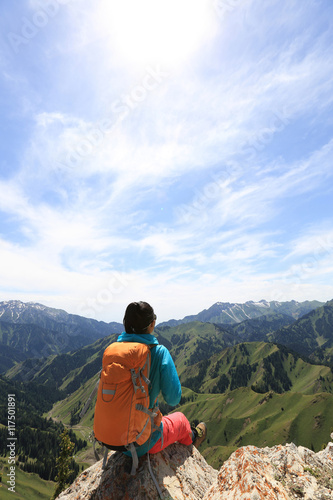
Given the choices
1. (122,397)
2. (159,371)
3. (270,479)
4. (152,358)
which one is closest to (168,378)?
(159,371)

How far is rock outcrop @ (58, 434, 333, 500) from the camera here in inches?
289

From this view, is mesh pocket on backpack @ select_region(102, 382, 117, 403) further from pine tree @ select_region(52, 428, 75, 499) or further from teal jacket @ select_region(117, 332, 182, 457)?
pine tree @ select_region(52, 428, 75, 499)

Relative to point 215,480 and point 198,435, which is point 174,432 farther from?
point 198,435

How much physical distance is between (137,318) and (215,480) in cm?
647

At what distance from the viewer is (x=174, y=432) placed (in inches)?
367

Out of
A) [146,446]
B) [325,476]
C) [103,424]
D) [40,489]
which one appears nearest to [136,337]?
[103,424]

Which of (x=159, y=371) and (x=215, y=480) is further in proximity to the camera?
(x=215, y=480)

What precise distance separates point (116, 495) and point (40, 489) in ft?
869

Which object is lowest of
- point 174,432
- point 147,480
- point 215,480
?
point 215,480

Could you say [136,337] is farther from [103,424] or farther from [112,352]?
[103,424]

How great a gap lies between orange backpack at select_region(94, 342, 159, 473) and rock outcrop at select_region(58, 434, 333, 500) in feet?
6.59

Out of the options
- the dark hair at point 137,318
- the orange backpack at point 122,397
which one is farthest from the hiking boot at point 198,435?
the dark hair at point 137,318

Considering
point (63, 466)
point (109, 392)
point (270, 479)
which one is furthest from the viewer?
point (63, 466)

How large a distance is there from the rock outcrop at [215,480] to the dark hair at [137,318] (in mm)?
4626
